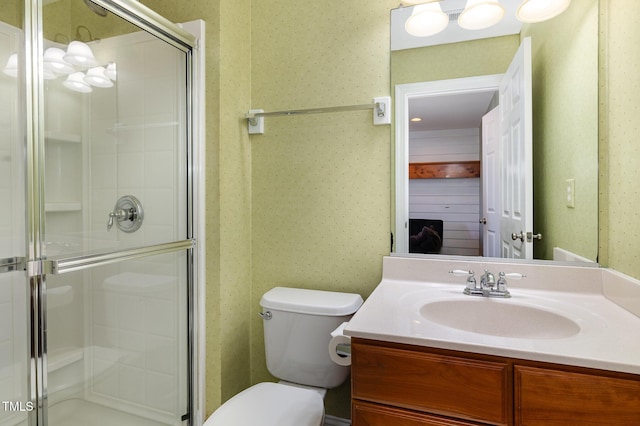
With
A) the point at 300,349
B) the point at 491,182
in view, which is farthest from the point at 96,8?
the point at 491,182

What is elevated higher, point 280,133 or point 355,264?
point 280,133

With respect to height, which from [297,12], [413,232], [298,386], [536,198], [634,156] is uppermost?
[297,12]

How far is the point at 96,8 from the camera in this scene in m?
1.20

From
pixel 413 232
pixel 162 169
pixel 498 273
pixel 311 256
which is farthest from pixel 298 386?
pixel 162 169

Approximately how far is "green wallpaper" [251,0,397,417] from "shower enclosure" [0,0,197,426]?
35 cm

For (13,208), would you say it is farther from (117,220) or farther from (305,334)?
(305,334)

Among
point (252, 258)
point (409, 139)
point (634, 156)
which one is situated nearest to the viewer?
point (634, 156)

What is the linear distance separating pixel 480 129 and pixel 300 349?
1139mm

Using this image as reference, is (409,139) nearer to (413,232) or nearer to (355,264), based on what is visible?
(413,232)

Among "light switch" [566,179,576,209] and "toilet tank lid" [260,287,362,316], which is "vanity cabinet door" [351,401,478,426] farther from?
"light switch" [566,179,576,209]

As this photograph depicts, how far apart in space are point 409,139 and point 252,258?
0.93 m

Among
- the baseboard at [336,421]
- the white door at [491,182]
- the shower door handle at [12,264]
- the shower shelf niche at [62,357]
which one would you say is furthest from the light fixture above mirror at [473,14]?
the shower shelf niche at [62,357]

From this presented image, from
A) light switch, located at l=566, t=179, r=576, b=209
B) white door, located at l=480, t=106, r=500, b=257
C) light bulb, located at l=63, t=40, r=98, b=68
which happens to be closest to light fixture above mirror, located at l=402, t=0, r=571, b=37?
white door, located at l=480, t=106, r=500, b=257

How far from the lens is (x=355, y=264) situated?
1541 mm
